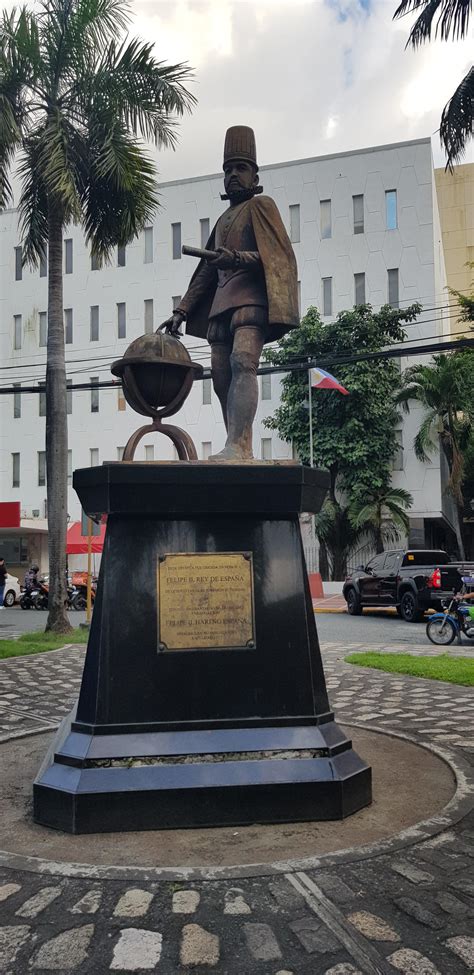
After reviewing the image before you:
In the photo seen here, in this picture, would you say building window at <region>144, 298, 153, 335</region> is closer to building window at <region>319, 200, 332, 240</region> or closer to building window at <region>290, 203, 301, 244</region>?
building window at <region>290, 203, 301, 244</region>

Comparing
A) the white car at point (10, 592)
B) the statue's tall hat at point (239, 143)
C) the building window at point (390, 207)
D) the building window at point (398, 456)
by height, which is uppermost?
the building window at point (390, 207)

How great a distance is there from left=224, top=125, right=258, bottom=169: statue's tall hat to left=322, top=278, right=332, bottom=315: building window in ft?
93.9

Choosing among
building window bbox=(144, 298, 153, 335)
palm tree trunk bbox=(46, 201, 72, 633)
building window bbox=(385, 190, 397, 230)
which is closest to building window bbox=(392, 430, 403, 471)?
building window bbox=(385, 190, 397, 230)

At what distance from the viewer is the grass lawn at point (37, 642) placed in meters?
11.5

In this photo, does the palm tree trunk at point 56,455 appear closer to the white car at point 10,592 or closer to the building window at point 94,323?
the white car at point 10,592

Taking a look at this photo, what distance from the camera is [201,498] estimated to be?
433cm

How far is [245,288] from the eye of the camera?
17.1 feet

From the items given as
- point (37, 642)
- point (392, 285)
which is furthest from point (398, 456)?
point (37, 642)

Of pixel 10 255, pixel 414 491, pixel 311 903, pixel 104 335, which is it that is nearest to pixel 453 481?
pixel 414 491

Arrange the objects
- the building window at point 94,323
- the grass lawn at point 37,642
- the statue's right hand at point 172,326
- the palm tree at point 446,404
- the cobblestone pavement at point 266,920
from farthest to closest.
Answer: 1. the building window at point 94,323
2. the palm tree at point 446,404
3. the grass lawn at point 37,642
4. the statue's right hand at point 172,326
5. the cobblestone pavement at point 266,920

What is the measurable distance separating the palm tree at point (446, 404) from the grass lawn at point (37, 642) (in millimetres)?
17992

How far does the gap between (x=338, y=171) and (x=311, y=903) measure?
33.8m

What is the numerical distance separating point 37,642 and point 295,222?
84.0ft

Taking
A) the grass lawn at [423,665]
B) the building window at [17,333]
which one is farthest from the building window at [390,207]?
the grass lawn at [423,665]
